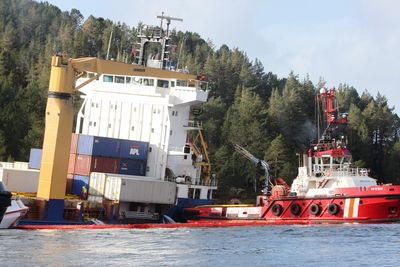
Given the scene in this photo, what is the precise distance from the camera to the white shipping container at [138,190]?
122 feet

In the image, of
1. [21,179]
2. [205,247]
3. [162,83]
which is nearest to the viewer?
[205,247]

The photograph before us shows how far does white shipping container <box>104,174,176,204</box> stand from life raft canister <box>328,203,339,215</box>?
7.89m

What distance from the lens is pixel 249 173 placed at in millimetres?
64812

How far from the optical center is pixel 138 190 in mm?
37781

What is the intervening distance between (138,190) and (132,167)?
2.54m

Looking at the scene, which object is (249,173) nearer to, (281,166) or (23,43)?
(281,166)

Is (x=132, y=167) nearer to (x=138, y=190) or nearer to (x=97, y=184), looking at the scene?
(x=138, y=190)

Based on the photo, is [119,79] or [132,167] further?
[119,79]

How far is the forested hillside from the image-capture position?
63.0m

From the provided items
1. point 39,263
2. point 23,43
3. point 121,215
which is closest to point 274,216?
point 121,215

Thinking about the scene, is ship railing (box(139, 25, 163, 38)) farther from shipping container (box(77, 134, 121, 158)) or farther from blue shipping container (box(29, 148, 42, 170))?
blue shipping container (box(29, 148, 42, 170))

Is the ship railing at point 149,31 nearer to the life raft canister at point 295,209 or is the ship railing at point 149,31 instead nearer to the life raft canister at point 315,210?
the life raft canister at point 295,209

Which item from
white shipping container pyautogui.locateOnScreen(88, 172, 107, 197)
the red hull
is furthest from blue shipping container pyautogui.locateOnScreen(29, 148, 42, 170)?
the red hull

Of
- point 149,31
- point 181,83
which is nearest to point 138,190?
point 181,83
